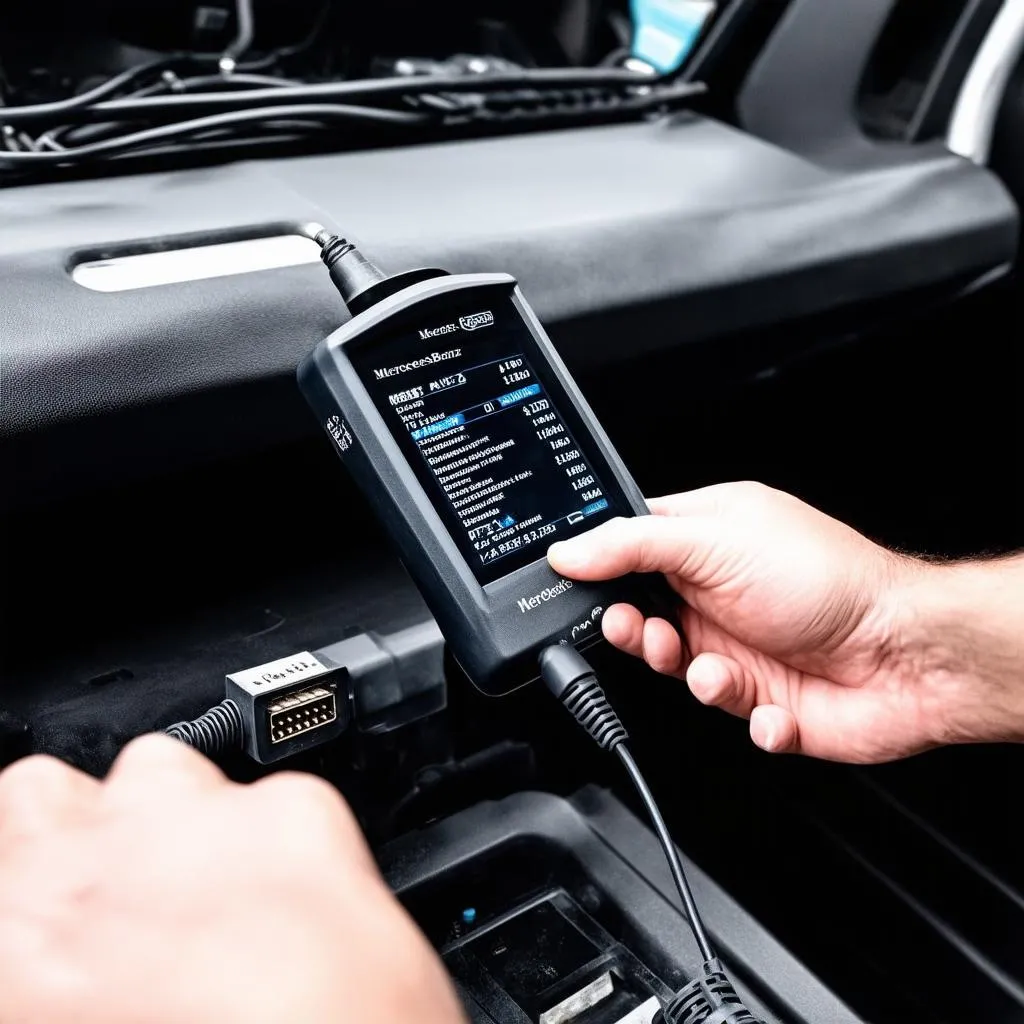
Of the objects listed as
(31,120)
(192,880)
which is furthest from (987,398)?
(192,880)

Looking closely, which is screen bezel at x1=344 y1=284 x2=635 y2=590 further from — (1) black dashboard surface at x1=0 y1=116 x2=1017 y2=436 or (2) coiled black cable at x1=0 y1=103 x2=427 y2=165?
(2) coiled black cable at x1=0 y1=103 x2=427 y2=165

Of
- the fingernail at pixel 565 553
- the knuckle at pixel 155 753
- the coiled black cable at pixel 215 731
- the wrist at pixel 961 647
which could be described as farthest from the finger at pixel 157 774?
the wrist at pixel 961 647

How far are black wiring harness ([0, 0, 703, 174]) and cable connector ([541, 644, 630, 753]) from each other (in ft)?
1.63

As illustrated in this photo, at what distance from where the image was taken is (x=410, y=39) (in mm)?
1190

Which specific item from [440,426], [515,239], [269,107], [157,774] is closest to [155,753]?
[157,774]

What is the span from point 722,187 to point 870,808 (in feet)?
2.05

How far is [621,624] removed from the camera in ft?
2.18

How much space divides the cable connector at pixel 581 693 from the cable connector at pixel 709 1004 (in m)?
0.13

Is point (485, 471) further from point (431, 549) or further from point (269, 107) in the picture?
point (269, 107)

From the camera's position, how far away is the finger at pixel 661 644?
71cm

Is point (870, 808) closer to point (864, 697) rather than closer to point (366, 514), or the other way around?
point (864, 697)

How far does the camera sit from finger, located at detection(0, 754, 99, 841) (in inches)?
17.8

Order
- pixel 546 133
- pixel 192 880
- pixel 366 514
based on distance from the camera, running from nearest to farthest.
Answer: pixel 192 880, pixel 366 514, pixel 546 133

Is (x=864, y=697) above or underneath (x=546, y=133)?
underneath
